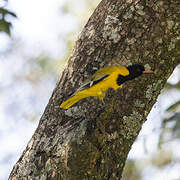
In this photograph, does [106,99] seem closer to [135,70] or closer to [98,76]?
[98,76]

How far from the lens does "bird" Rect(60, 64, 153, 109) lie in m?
2.42

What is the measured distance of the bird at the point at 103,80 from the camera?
2.42 m

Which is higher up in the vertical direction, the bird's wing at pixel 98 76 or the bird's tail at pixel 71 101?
the bird's wing at pixel 98 76

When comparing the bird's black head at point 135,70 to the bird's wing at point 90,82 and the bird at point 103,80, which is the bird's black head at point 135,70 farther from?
the bird's wing at point 90,82

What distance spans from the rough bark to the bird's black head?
11 cm

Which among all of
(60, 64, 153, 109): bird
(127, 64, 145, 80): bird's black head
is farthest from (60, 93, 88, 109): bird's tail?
(127, 64, 145, 80): bird's black head

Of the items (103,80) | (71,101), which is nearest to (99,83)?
(103,80)

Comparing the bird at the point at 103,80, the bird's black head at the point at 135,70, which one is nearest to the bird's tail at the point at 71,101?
the bird at the point at 103,80

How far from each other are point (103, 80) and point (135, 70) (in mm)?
320

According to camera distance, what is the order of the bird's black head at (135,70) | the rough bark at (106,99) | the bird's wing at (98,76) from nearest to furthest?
the rough bark at (106,99) → the bird's black head at (135,70) → the bird's wing at (98,76)

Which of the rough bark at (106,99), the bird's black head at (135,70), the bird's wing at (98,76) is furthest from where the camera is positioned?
the bird's wing at (98,76)

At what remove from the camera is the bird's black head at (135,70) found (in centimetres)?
235

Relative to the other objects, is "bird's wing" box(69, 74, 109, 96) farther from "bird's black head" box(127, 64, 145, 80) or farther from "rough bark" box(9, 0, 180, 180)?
"bird's black head" box(127, 64, 145, 80)

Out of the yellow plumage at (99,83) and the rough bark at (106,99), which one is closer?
the rough bark at (106,99)
